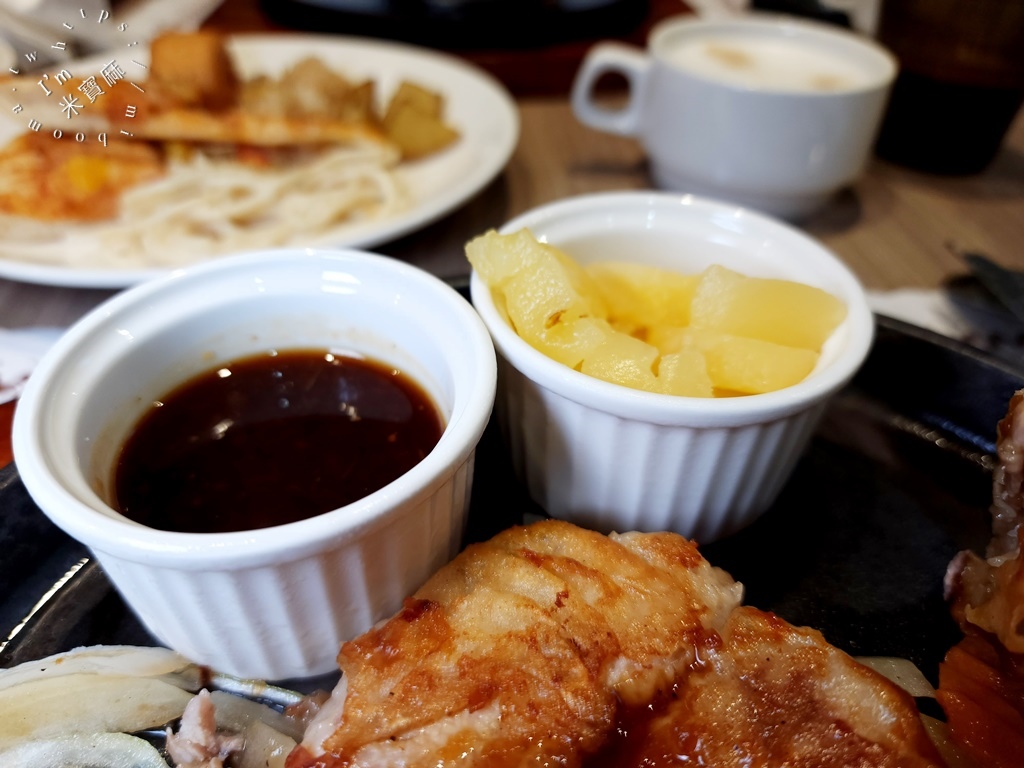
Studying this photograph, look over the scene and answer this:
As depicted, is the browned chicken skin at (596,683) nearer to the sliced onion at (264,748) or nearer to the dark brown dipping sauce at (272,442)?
the sliced onion at (264,748)

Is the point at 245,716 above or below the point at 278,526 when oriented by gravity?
below

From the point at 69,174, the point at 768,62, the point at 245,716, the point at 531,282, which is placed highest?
the point at 768,62

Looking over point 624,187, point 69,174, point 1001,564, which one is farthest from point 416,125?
point 1001,564

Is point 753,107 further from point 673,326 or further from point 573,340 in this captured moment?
point 573,340

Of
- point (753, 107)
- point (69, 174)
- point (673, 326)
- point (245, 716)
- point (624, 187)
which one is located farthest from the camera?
point (624, 187)

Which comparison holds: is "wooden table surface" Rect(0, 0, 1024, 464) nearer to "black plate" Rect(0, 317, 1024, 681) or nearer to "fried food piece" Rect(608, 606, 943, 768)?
"black plate" Rect(0, 317, 1024, 681)

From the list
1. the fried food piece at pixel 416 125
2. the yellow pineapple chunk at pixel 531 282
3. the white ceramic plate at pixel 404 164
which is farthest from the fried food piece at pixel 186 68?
the yellow pineapple chunk at pixel 531 282

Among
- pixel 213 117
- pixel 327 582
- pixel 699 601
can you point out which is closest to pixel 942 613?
pixel 699 601
